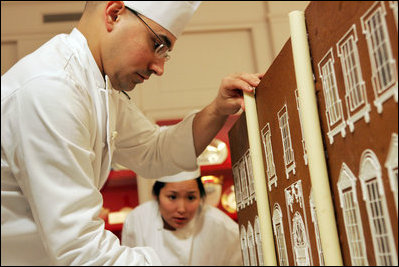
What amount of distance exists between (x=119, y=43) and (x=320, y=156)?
439mm

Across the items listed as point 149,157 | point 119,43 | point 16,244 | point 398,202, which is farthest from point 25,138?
point 149,157

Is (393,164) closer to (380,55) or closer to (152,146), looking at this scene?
(380,55)

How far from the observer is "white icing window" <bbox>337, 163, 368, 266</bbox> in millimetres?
606

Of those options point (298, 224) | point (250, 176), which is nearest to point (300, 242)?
point (298, 224)

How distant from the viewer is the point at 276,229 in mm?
924

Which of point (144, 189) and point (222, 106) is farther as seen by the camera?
point (144, 189)

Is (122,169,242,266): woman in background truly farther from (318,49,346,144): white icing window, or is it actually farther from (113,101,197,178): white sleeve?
(318,49,346,144): white icing window

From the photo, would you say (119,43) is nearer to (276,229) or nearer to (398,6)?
(276,229)

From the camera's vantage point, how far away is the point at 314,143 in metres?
0.69

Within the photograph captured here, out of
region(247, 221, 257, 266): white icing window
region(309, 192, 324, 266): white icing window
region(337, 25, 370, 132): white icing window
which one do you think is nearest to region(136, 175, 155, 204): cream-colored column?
region(247, 221, 257, 266): white icing window

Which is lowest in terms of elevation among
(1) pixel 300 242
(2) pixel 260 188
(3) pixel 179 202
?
(1) pixel 300 242

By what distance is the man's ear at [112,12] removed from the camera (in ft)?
3.04

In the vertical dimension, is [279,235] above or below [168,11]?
below

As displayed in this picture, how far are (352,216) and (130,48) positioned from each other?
1.67 ft
